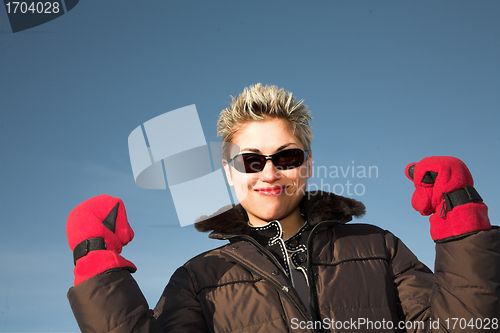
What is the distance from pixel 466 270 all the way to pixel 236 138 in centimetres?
238

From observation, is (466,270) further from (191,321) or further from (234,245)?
(191,321)

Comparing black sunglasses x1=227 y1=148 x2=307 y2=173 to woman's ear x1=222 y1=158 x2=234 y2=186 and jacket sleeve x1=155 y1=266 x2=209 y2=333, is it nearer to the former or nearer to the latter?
woman's ear x1=222 y1=158 x2=234 y2=186

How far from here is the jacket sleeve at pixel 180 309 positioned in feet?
10.8

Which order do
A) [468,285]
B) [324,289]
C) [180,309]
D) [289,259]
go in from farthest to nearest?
1. [289,259]
2. [180,309]
3. [324,289]
4. [468,285]

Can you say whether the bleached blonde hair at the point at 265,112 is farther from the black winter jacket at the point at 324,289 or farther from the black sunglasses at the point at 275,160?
the black winter jacket at the point at 324,289

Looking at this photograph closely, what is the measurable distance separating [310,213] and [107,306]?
2.08 meters

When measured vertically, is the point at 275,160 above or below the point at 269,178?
above

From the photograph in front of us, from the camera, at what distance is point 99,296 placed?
2781 mm

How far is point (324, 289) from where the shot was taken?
10.6 feet

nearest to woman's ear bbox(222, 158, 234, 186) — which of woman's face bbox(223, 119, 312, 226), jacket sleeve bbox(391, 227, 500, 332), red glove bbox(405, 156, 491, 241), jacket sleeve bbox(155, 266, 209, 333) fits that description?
woman's face bbox(223, 119, 312, 226)

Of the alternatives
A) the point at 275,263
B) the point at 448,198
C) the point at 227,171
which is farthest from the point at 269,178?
the point at 448,198

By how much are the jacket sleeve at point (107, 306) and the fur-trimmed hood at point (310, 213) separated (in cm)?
131

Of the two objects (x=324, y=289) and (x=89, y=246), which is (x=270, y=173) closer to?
(x=324, y=289)

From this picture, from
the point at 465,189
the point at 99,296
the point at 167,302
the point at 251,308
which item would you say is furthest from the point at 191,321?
the point at 465,189
